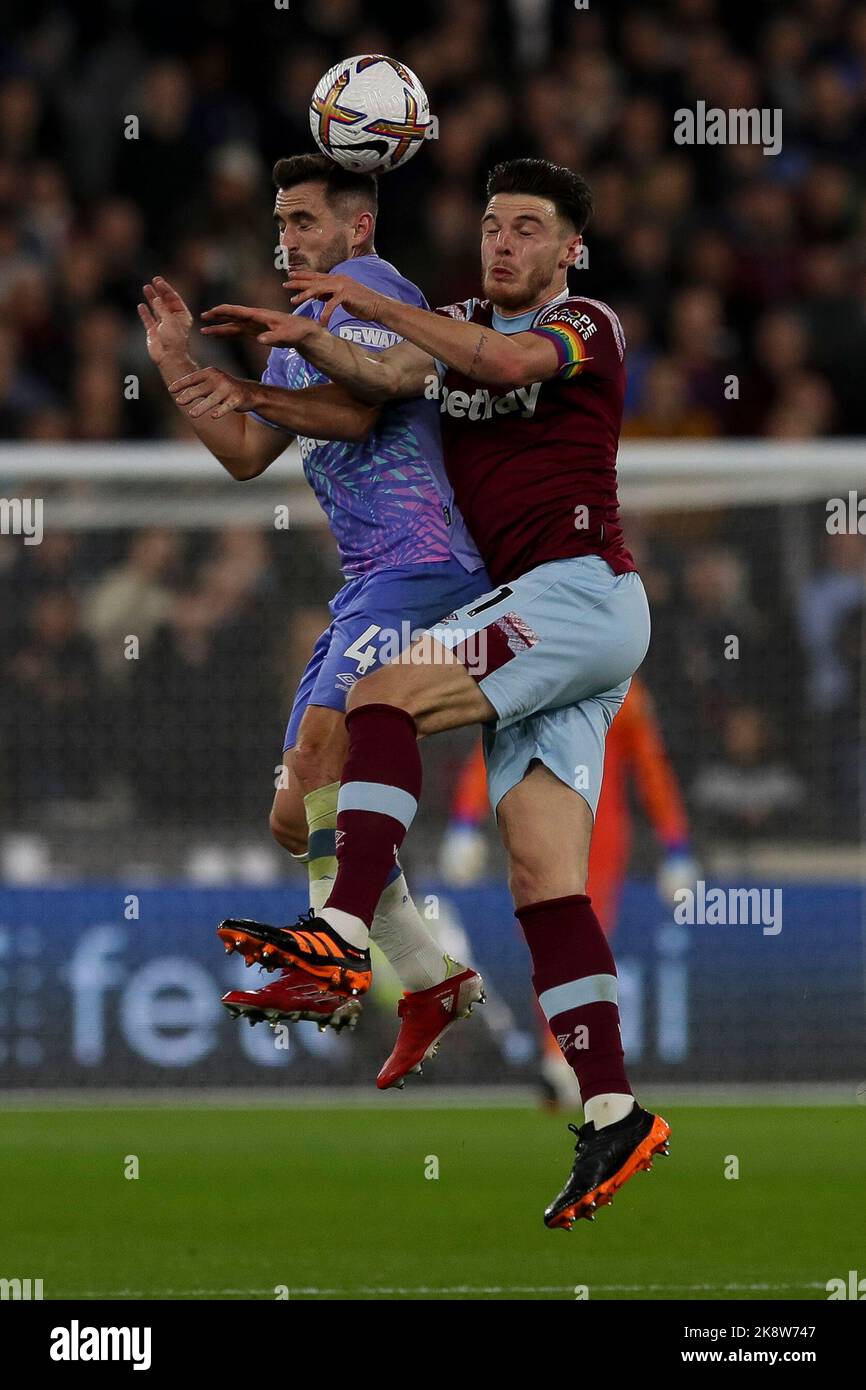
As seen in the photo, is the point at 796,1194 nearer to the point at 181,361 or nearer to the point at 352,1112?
the point at 352,1112

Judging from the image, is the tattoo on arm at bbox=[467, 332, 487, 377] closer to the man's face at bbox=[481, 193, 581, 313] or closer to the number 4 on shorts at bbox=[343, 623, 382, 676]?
the man's face at bbox=[481, 193, 581, 313]

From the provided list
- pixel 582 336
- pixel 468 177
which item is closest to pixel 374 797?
pixel 582 336

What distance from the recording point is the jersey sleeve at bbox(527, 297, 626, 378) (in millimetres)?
5453

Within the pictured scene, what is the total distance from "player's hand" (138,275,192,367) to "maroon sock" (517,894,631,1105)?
1638 mm

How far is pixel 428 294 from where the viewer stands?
12.9 metres

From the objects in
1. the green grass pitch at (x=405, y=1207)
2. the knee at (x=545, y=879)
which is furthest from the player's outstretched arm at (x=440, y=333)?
the green grass pitch at (x=405, y=1207)

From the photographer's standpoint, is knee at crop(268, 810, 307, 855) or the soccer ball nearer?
the soccer ball

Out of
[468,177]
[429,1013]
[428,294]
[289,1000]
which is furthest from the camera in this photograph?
[468,177]

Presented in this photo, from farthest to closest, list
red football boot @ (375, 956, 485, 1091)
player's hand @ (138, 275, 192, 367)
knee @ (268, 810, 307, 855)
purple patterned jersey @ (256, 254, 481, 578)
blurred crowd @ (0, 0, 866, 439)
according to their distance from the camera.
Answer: blurred crowd @ (0, 0, 866, 439), knee @ (268, 810, 307, 855), red football boot @ (375, 956, 485, 1091), purple patterned jersey @ (256, 254, 481, 578), player's hand @ (138, 275, 192, 367)

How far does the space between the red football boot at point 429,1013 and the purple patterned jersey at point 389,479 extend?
1.08 meters

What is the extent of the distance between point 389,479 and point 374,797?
90 cm

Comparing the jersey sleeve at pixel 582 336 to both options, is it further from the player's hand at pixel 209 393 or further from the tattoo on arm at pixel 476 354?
the player's hand at pixel 209 393

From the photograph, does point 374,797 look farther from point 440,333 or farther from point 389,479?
point 440,333

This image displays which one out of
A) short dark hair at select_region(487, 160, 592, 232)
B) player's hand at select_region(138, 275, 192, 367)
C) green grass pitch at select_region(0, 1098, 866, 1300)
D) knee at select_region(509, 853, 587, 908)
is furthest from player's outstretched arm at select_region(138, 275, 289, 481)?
green grass pitch at select_region(0, 1098, 866, 1300)
